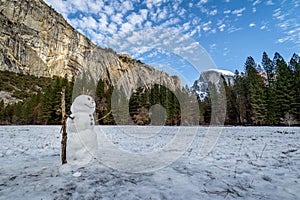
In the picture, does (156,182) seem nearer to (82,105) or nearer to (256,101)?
(82,105)

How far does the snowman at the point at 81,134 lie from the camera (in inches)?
159

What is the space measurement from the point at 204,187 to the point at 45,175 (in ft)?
9.87

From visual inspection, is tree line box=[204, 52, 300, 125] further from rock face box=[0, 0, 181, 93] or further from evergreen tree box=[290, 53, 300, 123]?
rock face box=[0, 0, 181, 93]

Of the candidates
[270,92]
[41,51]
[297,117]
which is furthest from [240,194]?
[41,51]

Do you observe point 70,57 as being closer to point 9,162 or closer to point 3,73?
point 3,73

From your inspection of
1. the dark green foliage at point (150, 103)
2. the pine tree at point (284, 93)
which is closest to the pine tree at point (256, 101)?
the pine tree at point (284, 93)

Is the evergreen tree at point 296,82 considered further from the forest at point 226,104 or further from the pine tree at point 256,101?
the pine tree at point 256,101

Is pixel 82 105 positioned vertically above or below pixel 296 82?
below

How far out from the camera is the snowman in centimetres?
405

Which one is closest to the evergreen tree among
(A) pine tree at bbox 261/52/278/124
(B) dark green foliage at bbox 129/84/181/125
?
(A) pine tree at bbox 261/52/278/124

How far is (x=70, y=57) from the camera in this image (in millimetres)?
137250

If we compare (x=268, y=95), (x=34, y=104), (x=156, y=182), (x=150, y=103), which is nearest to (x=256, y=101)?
(x=268, y=95)

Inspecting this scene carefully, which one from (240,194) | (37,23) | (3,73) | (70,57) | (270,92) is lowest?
(240,194)

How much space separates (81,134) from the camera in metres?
4.07
